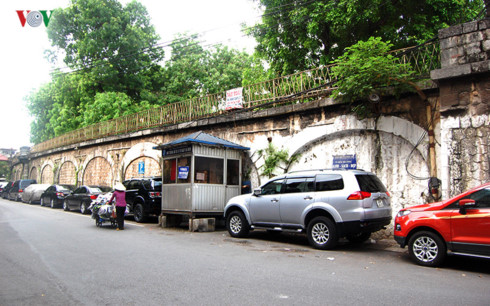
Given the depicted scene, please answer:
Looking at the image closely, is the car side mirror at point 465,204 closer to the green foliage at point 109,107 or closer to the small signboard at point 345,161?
the small signboard at point 345,161

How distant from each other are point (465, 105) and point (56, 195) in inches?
797

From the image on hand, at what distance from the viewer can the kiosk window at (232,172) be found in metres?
12.6

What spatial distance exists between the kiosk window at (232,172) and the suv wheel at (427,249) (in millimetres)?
7114

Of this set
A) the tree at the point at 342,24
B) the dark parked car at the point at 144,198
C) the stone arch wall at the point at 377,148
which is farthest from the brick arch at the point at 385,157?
the dark parked car at the point at 144,198

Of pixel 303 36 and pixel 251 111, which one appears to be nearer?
pixel 251 111

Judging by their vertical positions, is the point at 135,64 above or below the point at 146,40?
below

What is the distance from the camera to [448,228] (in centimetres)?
617

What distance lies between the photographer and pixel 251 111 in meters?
13.1

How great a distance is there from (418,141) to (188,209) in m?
7.34

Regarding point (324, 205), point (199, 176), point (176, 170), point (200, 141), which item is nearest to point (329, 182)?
point (324, 205)

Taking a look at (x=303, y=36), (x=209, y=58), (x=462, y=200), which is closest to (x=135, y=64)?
(x=209, y=58)

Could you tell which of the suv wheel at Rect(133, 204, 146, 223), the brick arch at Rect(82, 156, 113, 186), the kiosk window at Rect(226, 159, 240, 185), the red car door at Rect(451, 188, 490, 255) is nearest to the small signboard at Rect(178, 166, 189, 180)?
the kiosk window at Rect(226, 159, 240, 185)

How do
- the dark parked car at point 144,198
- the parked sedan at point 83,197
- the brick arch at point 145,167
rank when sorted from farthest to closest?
the brick arch at point 145,167, the parked sedan at point 83,197, the dark parked car at point 144,198

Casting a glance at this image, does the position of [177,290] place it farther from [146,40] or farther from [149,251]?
[146,40]
